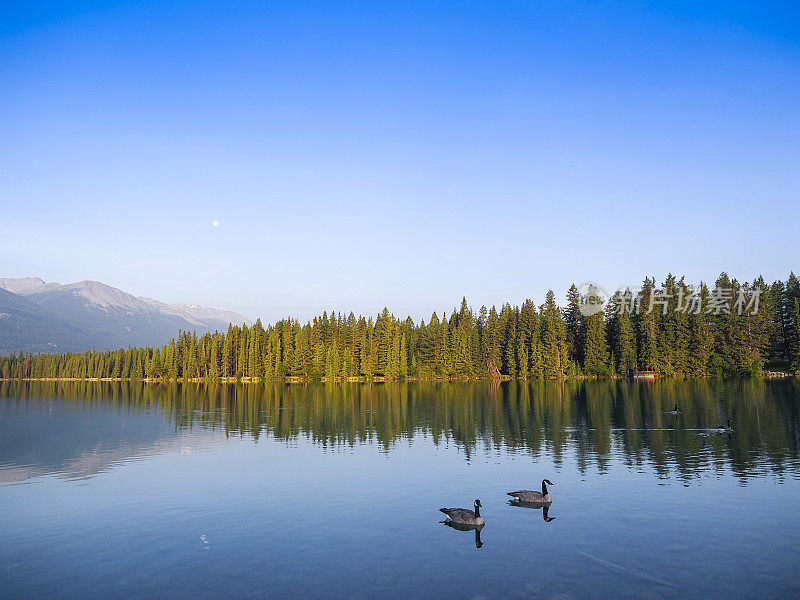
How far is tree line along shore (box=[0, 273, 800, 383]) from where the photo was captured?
126750 mm

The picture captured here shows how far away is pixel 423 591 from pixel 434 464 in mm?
19986

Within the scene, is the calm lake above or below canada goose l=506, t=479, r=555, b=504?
below

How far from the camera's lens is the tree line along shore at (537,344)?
416ft

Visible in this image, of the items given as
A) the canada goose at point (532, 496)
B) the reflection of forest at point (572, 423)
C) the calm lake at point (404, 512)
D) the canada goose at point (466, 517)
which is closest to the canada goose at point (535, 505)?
the canada goose at point (532, 496)

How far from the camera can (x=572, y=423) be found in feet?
173

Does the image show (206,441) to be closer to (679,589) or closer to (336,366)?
(679,589)

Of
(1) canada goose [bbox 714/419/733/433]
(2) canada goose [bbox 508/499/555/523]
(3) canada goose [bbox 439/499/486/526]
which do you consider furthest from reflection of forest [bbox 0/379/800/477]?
(3) canada goose [bbox 439/499/486/526]

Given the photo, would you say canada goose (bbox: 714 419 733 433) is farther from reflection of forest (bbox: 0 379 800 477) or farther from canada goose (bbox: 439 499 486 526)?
canada goose (bbox: 439 499 486 526)

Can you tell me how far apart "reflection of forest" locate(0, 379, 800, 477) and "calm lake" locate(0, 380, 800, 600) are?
0.44 metres

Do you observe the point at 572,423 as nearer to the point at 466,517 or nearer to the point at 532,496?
the point at 532,496

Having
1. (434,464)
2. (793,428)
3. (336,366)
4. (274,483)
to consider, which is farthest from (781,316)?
(274,483)

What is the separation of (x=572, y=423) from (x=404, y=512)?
1311 inches

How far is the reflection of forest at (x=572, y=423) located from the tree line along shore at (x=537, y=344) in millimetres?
48851

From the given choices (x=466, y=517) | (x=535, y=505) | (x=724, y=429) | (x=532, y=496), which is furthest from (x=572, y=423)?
(x=466, y=517)
